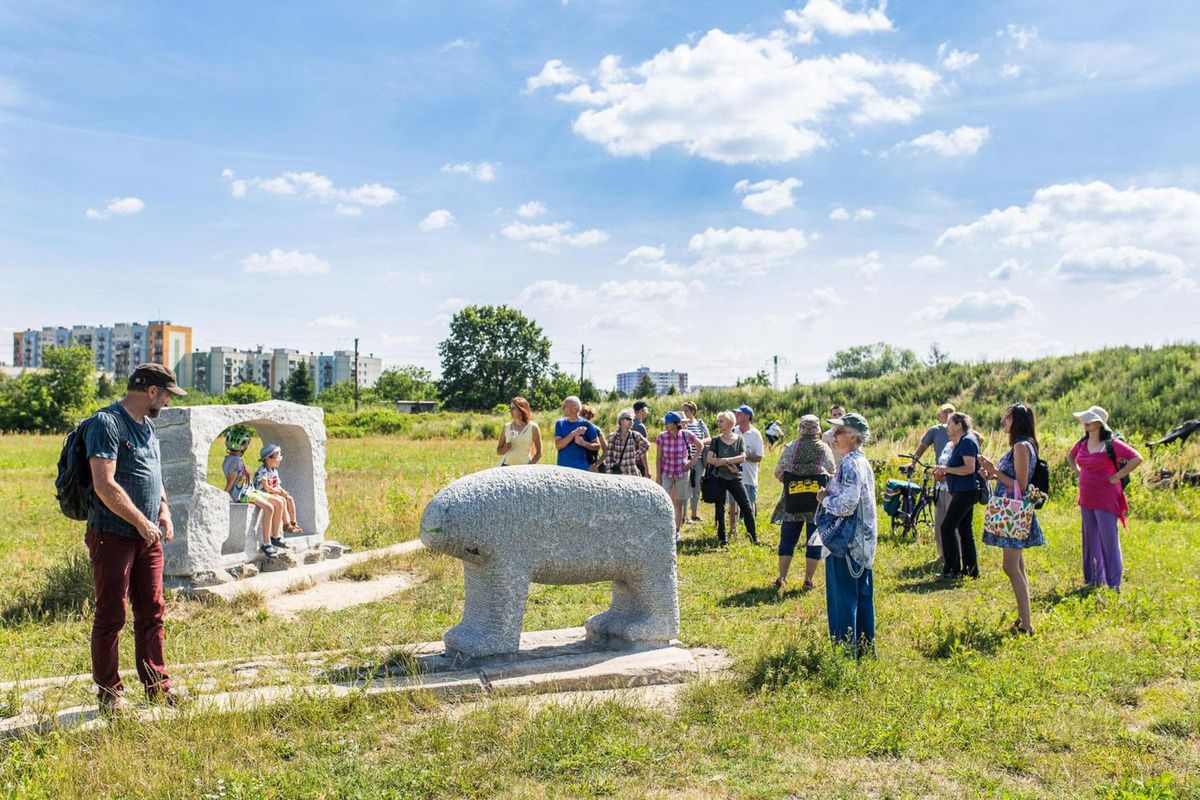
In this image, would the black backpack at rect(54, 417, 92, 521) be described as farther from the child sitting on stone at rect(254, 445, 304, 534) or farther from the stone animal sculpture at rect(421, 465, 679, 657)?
the child sitting on stone at rect(254, 445, 304, 534)

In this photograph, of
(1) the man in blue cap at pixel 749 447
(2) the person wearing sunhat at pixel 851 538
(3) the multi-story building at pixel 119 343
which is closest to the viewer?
(2) the person wearing sunhat at pixel 851 538

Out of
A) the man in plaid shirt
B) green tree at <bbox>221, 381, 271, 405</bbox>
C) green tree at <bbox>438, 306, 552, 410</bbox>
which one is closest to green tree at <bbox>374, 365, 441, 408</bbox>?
green tree at <bbox>438, 306, 552, 410</bbox>

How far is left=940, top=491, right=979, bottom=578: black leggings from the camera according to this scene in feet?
28.3

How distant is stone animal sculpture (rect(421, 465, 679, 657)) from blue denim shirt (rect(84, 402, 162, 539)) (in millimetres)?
1654

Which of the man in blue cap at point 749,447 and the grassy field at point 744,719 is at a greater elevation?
the man in blue cap at point 749,447

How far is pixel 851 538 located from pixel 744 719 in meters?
1.56

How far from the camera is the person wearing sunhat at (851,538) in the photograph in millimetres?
5789

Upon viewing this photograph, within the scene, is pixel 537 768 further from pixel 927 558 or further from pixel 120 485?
pixel 927 558

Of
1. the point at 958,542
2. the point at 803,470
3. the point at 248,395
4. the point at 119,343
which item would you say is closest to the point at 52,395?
the point at 248,395

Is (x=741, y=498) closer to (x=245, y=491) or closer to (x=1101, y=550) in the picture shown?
(x=1101, y=550)

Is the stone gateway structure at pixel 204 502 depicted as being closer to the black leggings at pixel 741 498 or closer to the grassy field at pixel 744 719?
the grassy field at pixel 744 719

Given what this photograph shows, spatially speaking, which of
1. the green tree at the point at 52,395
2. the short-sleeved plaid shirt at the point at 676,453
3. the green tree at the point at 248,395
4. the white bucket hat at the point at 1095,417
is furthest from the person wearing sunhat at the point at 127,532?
the green tree at the point at 52,395

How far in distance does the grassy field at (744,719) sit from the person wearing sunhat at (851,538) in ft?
0.90

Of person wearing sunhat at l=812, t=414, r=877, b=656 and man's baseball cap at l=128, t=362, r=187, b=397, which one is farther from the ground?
man's baseball cap at l=128, t=362, r=187, b=397
